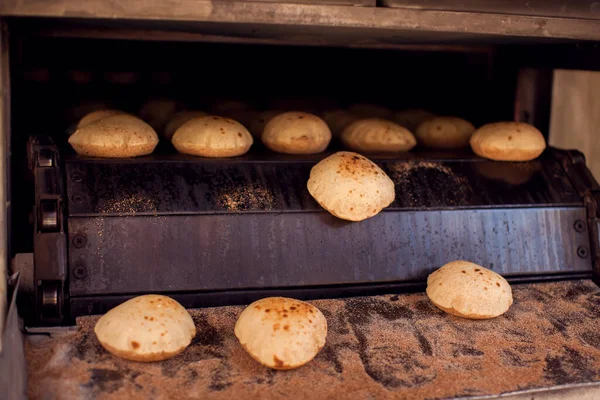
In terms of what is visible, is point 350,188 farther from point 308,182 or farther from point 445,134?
point 445,134

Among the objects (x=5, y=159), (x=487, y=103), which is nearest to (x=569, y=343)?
(x=487, y=103)

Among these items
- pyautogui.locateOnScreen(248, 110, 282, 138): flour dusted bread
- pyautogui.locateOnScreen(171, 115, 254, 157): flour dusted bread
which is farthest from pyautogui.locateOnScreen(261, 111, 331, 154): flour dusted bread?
pyautogui.locateOnScreen(248, 110, 282, 138): flour dusted bread

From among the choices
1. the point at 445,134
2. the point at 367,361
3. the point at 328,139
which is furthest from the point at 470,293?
the point at 445,134

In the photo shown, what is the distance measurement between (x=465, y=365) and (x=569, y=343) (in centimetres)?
38

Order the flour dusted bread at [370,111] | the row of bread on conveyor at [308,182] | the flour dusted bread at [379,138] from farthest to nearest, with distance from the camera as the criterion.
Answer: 1. the flour dusted bread at [370,111]
2. the flour dusted bread at [379,138]
3. the row of bread on conveyor at [308,182]

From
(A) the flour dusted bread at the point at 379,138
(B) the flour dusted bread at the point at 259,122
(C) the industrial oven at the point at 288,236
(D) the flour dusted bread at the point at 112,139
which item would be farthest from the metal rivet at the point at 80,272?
(A) the flour dusted bread at the point at 379,138

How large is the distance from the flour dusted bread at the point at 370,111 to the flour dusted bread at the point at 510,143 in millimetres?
668

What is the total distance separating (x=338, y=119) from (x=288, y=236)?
38.6 inches

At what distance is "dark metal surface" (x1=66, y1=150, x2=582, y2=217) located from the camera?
1.99 meters

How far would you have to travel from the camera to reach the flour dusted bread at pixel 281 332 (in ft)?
5.24

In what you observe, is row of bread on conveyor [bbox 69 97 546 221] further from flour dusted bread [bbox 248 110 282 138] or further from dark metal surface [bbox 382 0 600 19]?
dark metal surface [bbox 382 0 600 19]

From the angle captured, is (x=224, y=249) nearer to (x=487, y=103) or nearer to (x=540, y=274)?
(x=540, y=274)

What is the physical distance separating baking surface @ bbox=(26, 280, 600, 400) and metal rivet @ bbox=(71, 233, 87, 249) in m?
0.24

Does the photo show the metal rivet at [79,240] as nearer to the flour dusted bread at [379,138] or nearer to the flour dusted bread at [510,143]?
the flour dusted bread at [379,138]
